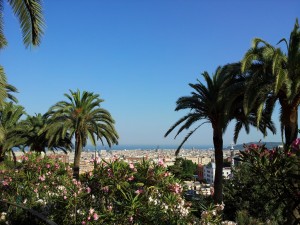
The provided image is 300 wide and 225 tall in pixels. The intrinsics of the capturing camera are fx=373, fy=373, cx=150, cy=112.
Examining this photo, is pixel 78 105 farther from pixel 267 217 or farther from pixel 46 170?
pixel 267 217

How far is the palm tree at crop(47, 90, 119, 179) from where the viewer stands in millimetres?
22188

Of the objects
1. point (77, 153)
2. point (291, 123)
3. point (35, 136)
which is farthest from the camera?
point (35, 136)

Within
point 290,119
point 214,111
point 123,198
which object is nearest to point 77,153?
point 214,111

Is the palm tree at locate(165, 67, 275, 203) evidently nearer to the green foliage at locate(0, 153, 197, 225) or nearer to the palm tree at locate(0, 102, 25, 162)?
the green foliage at locate(0, 153, 197, 225)

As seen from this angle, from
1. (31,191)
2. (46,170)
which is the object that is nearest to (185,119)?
(46,170)

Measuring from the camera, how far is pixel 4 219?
356 inches

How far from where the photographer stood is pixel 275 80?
41.1 ft

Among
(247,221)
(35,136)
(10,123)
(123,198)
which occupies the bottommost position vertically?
(247,221)

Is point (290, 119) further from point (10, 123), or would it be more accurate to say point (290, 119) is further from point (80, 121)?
point (10, 123)

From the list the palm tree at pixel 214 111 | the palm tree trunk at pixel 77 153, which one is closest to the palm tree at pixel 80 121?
the palm tree trunk at pixel 77 153

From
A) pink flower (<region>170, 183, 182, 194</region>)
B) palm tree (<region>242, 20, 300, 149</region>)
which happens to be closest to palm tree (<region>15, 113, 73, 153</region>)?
palm tree (<region>242, 20, 300, 149</region>)

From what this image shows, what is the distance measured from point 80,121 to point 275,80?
12879 mm

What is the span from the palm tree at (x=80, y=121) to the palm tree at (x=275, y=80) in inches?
443

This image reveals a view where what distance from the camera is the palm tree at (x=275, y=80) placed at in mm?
12312
